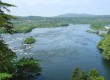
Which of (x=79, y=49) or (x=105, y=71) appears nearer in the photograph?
(x=105, y=71)

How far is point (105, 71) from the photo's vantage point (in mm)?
52500

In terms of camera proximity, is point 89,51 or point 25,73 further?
point 89,51

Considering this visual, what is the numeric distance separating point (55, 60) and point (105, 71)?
13544 millimetres

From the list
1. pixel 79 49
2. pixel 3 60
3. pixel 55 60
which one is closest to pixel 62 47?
pixel 79 49

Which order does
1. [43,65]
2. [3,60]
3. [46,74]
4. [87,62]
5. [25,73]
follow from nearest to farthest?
[3,60] → [25,73] → [46,74] → [43,65] → [87,62]

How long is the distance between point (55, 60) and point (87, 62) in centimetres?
777

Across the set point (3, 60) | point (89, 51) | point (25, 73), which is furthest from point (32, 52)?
point (3, 60)

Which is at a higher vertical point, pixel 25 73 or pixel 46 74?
pixel 25 73

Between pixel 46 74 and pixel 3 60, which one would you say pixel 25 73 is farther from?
pixel 3 60

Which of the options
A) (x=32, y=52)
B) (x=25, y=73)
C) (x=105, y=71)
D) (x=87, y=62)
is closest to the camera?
(x=25, y=73)

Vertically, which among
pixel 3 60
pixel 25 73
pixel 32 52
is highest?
pixel 3 60

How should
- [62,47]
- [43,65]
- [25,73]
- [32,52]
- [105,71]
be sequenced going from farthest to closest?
[62,47] < [32,52] < [43,65] < [105,71] < [25,73]

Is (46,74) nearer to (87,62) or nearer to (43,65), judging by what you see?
(43,65)

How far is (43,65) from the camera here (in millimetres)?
56062
